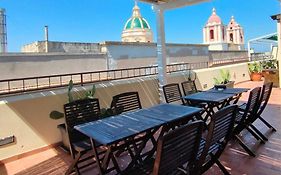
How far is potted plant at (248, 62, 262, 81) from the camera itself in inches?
415

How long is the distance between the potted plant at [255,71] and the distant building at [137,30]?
24.7m

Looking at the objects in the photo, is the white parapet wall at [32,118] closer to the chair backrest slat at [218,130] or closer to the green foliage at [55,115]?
the green foliage at [55,115]

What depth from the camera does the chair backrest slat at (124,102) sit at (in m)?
3.37

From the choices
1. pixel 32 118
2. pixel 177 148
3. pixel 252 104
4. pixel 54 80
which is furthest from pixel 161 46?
pixel 54 80

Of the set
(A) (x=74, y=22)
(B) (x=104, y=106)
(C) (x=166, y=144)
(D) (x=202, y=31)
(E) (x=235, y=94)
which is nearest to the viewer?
(C) (x=166, y=144)

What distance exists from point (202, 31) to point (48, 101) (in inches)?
1375

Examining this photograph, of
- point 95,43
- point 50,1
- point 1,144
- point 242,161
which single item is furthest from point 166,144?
A: point 50,1

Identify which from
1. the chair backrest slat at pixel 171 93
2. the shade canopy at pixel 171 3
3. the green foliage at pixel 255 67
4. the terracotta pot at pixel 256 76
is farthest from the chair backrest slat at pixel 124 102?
the green foliage at pixel 255 67

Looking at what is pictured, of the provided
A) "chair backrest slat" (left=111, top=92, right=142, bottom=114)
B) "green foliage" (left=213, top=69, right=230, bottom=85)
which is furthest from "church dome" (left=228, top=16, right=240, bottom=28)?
"chair backrest slat" (left=111, top=92, right=142, bottom=114)

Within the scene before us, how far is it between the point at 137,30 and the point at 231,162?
108 ft

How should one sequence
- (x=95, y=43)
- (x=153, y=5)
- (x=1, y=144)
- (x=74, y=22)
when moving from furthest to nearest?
(x=74, y=22) < (x=95, y=43) < (x=153, y=5) < (x=1, y=144)

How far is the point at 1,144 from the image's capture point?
3393 millimetres

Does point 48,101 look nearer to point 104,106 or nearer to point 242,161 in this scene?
point 104,106

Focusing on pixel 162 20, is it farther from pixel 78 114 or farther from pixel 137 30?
pixel 137 30
